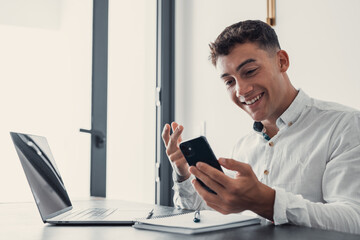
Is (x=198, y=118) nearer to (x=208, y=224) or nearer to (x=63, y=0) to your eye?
(x=63, y=0)

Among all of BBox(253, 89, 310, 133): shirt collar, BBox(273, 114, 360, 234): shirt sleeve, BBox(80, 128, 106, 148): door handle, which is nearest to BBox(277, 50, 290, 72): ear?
BBox(253, 89, 310, 133): shirt collar

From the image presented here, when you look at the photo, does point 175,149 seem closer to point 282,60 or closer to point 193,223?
point 193,223

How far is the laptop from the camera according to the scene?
925 mm

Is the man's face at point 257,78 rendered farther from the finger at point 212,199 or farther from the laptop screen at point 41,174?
the laptop screen at point 41,174

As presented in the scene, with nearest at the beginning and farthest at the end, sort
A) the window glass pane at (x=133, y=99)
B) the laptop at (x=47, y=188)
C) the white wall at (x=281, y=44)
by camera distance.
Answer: the laptop at (x=47, y=188), the white wall at (x=281, y=44), the window glass pane at (x=133, y=99)

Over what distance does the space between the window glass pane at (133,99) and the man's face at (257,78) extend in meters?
1.49

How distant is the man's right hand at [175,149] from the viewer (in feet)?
3.61

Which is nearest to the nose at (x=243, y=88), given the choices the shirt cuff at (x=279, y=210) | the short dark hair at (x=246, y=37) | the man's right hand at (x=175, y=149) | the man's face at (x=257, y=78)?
the man's face at (x=257, y=78)

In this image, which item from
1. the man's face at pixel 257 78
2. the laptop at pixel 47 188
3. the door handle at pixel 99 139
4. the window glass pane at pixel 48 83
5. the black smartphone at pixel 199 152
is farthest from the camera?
the door handle at pixel 99 139

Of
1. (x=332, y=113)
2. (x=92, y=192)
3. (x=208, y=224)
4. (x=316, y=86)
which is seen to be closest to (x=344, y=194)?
(x=332, y=113)

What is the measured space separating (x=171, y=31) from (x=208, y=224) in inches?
89.5

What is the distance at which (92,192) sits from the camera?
2.36 meters

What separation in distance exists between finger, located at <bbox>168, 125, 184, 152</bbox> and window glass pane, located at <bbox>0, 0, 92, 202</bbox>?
1233 millimetres

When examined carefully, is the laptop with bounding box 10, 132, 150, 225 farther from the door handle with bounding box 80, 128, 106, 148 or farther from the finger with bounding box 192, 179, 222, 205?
the door handle with bounding box 80, 128, 106, 148
